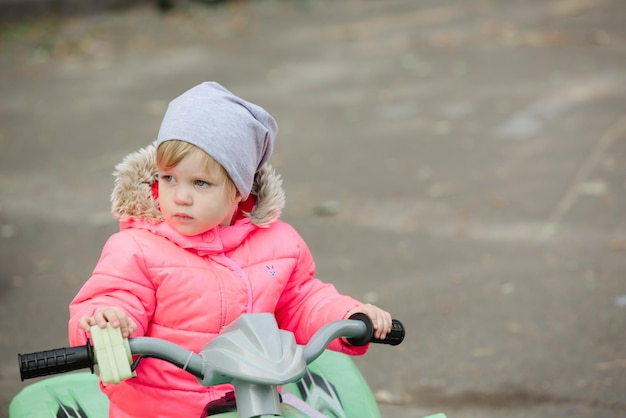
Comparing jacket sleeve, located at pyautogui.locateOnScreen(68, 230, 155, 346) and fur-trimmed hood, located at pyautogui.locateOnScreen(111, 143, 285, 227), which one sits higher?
fur-trimmed hood, located at pyautogui.locateOnScreen(111, 143, 285, 227)

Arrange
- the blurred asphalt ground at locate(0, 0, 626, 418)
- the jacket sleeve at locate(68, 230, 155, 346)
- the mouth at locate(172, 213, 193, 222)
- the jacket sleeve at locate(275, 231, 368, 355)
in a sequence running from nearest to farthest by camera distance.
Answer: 1. the jacket sleeve at locate(68, 230, 155, 346)
2. the mouth at locate(172, 213, 193, 222)
3. the jacket sleeve at locate(275, 231, 368, 355)
4. the blurred asphalt ground at locate(0, 0, 626, 418)

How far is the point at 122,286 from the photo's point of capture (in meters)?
2.43

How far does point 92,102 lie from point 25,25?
126 inches

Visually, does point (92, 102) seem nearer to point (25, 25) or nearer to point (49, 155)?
point (49, 155)

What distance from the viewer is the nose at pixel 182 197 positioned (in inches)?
96.9

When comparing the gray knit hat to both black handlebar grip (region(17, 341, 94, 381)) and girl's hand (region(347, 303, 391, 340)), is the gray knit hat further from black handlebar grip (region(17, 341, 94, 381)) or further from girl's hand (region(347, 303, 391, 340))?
black handlebar grip (region(17, 341, 94, 381))

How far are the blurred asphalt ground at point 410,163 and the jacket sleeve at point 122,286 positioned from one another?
1658 millimetres

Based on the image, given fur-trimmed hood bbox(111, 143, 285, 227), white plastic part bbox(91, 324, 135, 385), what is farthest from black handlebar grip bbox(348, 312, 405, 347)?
white plastic part bbox(91, 324, 135, 385)

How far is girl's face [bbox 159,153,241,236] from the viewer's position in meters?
2.47

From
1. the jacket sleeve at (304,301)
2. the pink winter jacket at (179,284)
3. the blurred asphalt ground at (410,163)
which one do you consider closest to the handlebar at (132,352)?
the pink winter jacket at (179,284)

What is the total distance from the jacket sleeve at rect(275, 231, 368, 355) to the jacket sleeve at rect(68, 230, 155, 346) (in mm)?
443

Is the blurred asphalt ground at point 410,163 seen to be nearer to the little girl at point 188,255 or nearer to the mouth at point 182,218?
the little girl at point 188,255

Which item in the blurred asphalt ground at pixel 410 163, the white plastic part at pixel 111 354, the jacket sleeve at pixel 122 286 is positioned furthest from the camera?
the blurred asphalt ground at pixel 410 163

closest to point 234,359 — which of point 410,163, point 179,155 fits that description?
point 179,155
